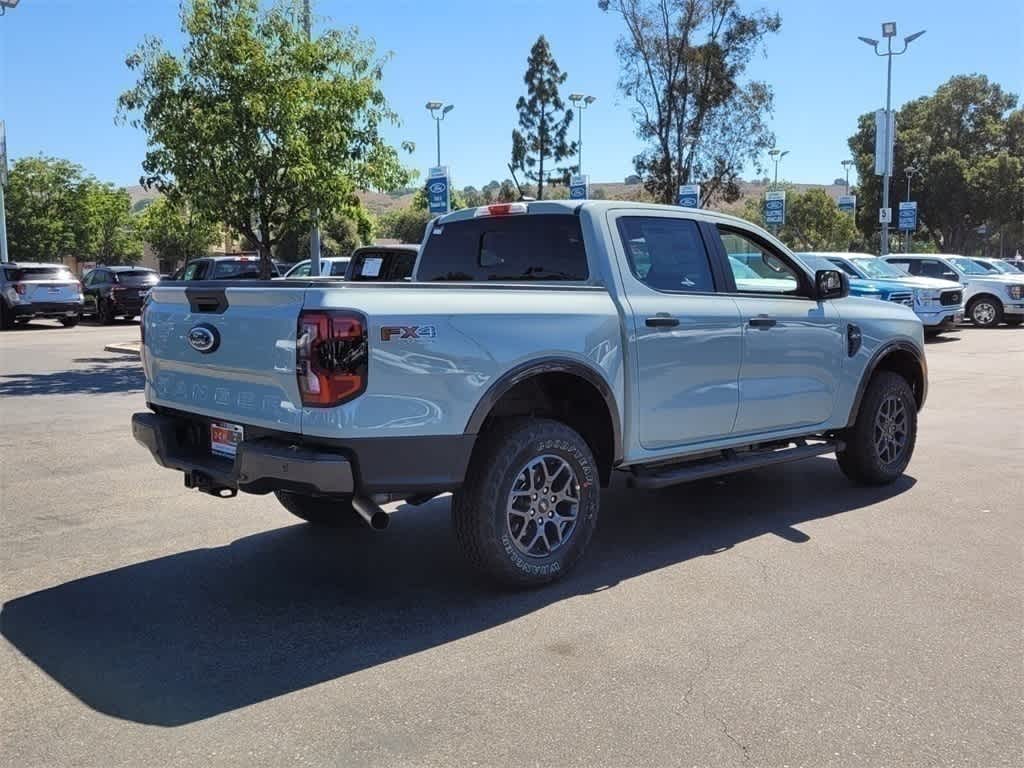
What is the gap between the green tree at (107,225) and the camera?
56.8 metres

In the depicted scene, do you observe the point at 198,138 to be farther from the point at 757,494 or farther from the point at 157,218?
the point at 757,494

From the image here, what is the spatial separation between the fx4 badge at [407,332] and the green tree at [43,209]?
5651 centimetres

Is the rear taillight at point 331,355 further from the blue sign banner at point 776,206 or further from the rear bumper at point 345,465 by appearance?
the blue sign banner at point 776,206

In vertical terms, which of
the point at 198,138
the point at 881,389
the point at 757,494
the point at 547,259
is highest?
the point at 198,138

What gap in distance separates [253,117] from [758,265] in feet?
29.2

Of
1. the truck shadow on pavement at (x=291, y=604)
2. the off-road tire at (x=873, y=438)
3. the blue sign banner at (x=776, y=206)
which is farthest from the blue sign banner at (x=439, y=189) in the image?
the blue sign banner at (x=776, y=206)

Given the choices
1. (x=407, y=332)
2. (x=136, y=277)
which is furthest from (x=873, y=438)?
(x=136, y=277)

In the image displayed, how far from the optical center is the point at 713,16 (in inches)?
982

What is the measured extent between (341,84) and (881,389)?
32.9 feet

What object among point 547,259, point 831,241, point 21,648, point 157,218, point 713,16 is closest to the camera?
point 21,648

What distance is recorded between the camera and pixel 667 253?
5.48 metres

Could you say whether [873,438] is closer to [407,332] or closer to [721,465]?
[721,465]

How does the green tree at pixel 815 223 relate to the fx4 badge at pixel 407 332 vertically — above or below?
above

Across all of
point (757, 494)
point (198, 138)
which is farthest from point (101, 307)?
point (757, 494)
